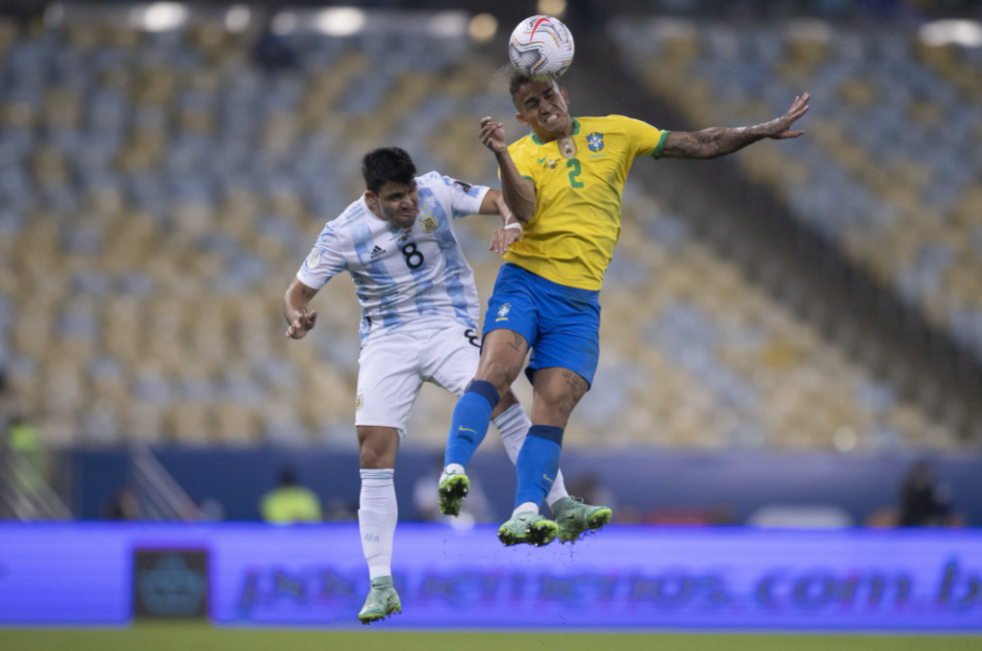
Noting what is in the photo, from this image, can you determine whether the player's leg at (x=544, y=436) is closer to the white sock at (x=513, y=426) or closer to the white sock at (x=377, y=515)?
the white sock at (x=513, y=426)

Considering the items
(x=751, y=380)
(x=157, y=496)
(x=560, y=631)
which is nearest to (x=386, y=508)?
(x=560, y=631)

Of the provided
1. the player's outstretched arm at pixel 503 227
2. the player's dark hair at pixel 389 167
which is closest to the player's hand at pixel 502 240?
the player's outstretched arm at pixel 503 227

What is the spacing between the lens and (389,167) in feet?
21.7

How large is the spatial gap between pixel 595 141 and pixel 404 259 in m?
1.27

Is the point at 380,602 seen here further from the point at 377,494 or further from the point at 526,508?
the point at 526,508

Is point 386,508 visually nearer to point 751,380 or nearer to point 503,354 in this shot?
point 503,354

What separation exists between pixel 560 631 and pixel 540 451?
190 inches

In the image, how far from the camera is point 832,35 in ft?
67.0

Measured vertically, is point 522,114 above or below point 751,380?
above

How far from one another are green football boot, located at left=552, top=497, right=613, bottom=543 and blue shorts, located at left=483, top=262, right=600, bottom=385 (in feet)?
2.19

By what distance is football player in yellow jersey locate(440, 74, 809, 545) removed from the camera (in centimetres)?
634

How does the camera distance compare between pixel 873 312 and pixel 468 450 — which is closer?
pixel 468 450

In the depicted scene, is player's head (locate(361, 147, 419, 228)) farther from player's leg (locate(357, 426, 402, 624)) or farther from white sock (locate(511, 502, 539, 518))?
white sock (locate(511, 502, 539, 518))

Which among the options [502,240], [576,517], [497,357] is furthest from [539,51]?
[576,517]
